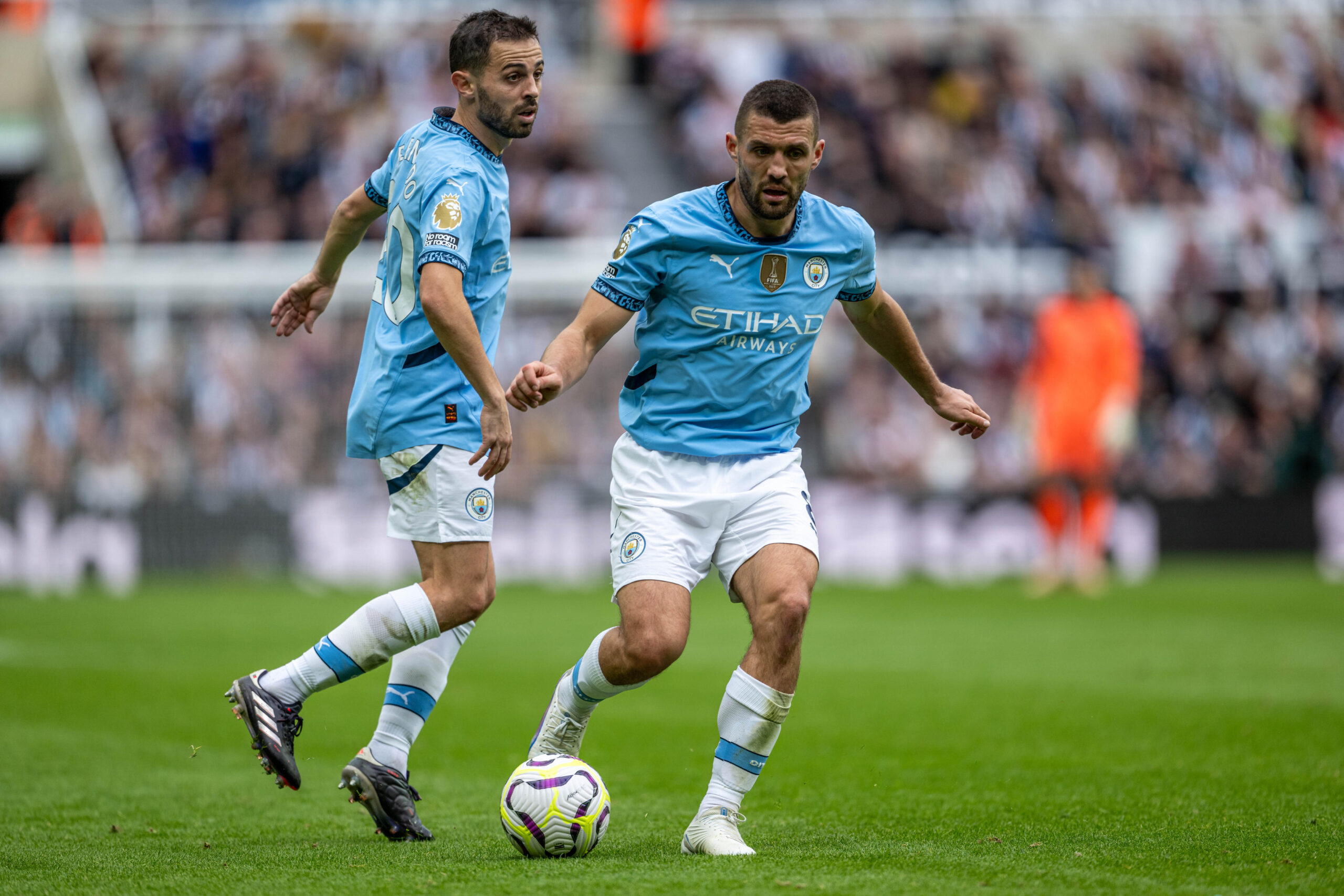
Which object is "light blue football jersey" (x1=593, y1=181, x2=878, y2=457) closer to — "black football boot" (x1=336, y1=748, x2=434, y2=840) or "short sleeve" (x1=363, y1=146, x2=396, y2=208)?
"short sleeve" (x1=363, y1=146, x2=396, y2=208)

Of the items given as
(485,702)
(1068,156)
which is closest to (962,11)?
(1068,156)

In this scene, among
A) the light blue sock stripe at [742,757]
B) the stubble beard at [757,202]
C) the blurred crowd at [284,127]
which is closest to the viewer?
the light blue sock stripe at [742,757]

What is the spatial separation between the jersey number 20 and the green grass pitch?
176 centimetres

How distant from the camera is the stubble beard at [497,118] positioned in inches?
211

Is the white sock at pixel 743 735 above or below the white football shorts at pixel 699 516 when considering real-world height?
below

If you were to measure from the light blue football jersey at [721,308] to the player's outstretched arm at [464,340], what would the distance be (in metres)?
0.43

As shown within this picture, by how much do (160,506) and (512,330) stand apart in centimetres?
434

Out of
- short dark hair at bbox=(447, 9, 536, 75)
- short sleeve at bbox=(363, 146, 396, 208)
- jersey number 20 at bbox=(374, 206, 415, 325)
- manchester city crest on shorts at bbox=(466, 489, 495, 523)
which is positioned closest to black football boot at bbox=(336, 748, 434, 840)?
manchester city crest on shorts at bbox=(466, 489, 495, 523)

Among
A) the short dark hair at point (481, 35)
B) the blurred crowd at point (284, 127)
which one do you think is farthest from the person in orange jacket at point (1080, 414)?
the short dark hair at point (481, 35)

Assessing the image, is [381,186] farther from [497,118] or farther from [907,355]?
[907,355]

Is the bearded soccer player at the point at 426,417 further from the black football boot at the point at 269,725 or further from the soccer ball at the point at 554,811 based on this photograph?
the soccer ball at the point at 554,811

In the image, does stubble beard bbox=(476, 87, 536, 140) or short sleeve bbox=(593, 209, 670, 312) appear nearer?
short sleeve bbox=(593, 209, 670, 312)

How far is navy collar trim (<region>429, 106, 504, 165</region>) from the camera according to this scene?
17.8ft

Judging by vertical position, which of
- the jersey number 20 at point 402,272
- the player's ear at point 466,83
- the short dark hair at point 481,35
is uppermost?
the short dark hair at point 481,35
